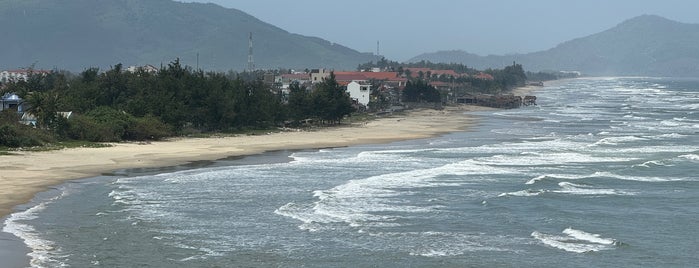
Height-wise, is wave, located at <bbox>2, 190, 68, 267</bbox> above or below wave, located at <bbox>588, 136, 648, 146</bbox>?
above

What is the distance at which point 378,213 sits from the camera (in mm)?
36188

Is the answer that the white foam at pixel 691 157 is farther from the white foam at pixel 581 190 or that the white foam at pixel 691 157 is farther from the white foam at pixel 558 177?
the white foam at pixel 581 190

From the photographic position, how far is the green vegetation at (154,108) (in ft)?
203

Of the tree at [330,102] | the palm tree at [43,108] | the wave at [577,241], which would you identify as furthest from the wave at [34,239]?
the tree at [330,102]

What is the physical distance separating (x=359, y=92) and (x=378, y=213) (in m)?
83.2

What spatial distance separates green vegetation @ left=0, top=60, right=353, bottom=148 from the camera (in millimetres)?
61906

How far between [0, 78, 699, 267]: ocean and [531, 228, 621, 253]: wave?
0.14 feet

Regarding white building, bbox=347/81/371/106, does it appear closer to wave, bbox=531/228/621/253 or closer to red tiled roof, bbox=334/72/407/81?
red tiled roof, bbox=334/72/407/81

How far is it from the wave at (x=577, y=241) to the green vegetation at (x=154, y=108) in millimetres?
36730

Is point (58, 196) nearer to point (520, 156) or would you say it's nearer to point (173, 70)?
point (520, 156)

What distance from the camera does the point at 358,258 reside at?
27.7 m

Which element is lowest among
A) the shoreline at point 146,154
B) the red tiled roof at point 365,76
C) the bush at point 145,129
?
the shoreline at point 146,154

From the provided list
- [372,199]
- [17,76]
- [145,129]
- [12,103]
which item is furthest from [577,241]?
[17,76]

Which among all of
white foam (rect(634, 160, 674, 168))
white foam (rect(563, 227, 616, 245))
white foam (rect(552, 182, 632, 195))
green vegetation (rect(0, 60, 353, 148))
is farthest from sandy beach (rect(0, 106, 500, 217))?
white foam (rect(634, 160, 674, 168))
